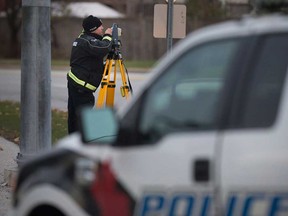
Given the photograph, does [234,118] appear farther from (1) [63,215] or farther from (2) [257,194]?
(1) [63,215]

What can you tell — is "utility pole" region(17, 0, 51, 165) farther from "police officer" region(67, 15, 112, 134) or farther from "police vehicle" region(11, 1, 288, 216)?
"police vehicle" region(11, 1, 288, 216)

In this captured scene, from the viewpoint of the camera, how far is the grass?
11.6 meters

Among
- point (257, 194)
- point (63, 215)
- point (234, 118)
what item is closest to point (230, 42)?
point (234, 118)

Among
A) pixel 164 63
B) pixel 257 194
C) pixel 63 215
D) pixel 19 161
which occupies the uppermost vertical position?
pixel 164 63

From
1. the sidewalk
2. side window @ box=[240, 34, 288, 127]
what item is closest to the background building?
the sidewalk

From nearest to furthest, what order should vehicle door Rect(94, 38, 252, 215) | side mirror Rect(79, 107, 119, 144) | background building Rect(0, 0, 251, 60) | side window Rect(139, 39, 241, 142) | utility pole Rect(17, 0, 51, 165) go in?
vehicle door Rect(94, 38, 252, 215) → side window Rect(139, 39, 241, 142) → side mirror Rect(79, 107, 119, 144) → utility pole Rect(17, 0, 51, 165) → background building Rect(0, 0, 251, 60)

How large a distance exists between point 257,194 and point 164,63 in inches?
35.9

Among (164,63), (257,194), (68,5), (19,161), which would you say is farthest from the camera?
(68,5)

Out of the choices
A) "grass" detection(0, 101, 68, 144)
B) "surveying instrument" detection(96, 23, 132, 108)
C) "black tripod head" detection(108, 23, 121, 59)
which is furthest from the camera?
"grass" detection(0, 101, 68, 144)

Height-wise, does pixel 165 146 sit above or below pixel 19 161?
above

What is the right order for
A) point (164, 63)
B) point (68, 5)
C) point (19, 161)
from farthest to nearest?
point (68, 5) < point (19, 161) < point (164, 63)

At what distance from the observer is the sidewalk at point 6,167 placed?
726 cm

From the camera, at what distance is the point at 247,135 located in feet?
12.3

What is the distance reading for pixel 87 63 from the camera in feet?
30.6
